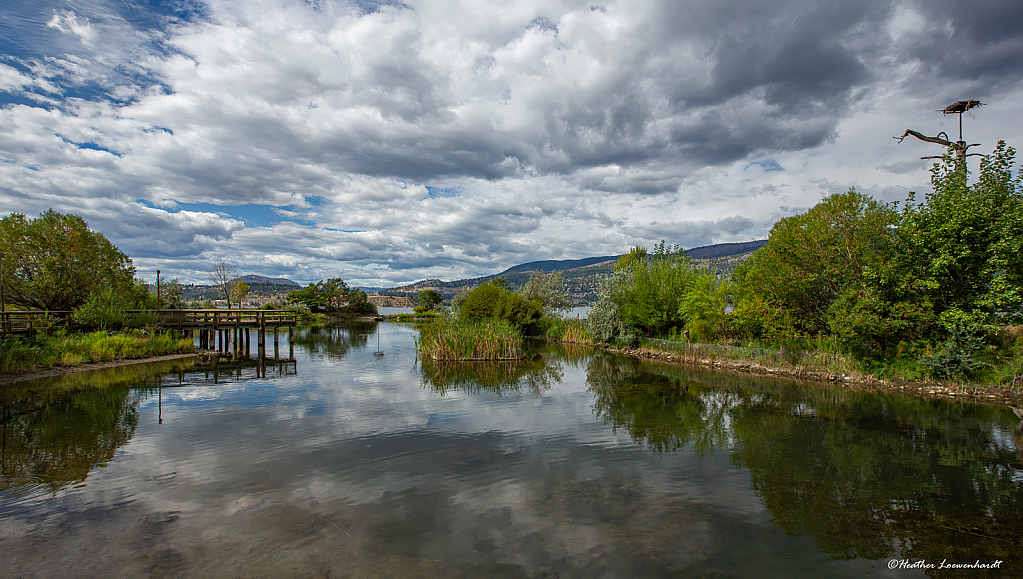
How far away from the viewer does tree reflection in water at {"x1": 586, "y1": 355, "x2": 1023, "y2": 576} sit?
6441mm

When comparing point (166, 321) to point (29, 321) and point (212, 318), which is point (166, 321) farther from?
point (29, 321)

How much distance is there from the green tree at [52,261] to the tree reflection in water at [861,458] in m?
30.0

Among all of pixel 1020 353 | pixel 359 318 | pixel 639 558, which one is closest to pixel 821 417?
pixel 1020 353

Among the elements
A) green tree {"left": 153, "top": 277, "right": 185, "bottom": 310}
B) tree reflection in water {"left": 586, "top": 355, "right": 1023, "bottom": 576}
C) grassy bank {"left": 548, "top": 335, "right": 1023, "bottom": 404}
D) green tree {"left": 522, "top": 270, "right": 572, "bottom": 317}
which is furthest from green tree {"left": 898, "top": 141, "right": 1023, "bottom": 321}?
green tree {"left": 153, "top": 277, "right": 185, "bottom": 310}

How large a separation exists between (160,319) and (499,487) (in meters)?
29.4

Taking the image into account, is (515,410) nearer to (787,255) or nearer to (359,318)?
(787,255)

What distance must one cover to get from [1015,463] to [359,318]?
7633cm

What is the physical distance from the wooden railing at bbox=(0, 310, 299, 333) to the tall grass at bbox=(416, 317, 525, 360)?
1289cm

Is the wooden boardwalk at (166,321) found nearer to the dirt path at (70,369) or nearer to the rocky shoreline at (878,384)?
the dirt path at (70,369)

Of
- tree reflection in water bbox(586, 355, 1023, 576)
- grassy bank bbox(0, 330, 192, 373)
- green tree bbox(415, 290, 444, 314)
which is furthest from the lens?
green tree bbox(415, 290, 444, 314)

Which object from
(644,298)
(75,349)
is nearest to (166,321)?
(75,349)

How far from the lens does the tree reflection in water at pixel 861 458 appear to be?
644cm

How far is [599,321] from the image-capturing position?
114ft

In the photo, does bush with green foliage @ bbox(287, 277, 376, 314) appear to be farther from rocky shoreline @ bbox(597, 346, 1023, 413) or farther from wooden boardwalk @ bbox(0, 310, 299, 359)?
rocky shoreline @ bbox(597, 346, 1023, 413)
